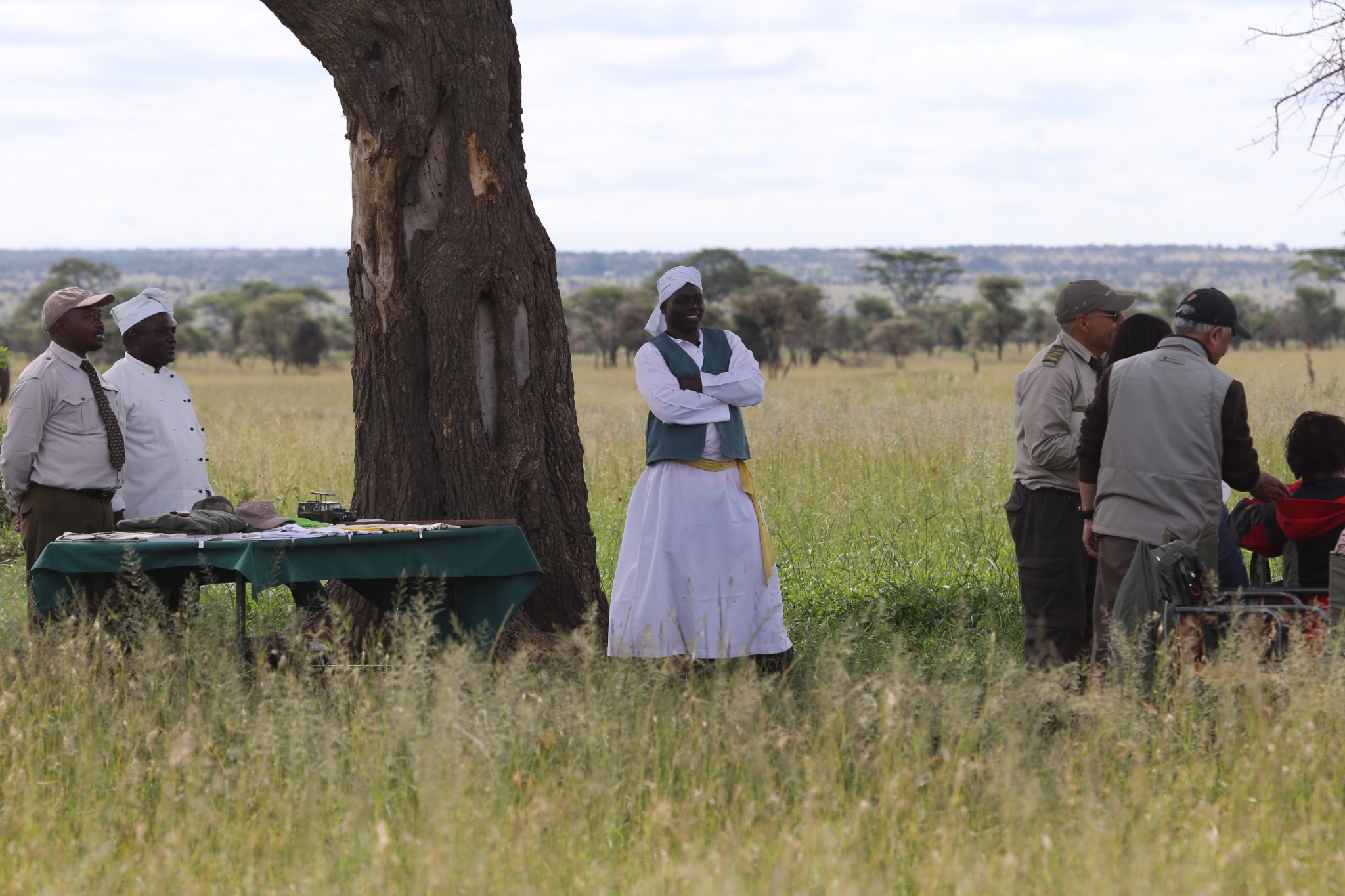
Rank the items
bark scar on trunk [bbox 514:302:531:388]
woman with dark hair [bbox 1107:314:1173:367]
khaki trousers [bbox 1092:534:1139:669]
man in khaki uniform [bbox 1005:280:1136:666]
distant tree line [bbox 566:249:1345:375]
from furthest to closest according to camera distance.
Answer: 1. distant tree line [bbox 566:249:1345:375]
2. bark scar on trunk [bbox 514:302:531:388]
3. man in khaki uniform [bbox 1005:280:1136:666]
4. woman with dark hair [bbox 1107:314:1173:367]
5. khaki trousers [bbox 1092:534:1139:669]

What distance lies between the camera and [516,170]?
554cm

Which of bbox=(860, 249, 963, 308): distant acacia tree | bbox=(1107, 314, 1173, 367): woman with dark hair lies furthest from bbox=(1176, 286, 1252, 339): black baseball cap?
bbox=(860, 249, 963, 308): distant acacia tree

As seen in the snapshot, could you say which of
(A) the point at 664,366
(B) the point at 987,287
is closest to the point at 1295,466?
(A) the point at 664,366

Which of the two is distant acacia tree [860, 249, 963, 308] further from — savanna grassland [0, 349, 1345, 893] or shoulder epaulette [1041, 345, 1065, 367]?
savanna grassland [0, 349, 1345, 893]

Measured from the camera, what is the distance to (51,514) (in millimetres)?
5203

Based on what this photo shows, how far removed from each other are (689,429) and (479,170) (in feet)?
4.71

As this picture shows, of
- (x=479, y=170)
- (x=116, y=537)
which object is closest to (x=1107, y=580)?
(x=479, y=170)

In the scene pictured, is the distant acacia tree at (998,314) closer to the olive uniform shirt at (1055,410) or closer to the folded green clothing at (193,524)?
the olive uniform shirt at (1055,410)

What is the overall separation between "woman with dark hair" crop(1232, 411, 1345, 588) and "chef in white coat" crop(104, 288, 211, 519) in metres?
4.23

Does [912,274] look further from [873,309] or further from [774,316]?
[774,316]

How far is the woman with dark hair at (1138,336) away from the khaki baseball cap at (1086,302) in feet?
0.82

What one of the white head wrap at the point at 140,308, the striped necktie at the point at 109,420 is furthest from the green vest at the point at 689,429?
the striped necktie at the point at 109,420

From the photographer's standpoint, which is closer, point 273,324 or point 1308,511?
point 1308,511

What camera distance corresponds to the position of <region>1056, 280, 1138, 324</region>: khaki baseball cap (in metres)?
5.04
